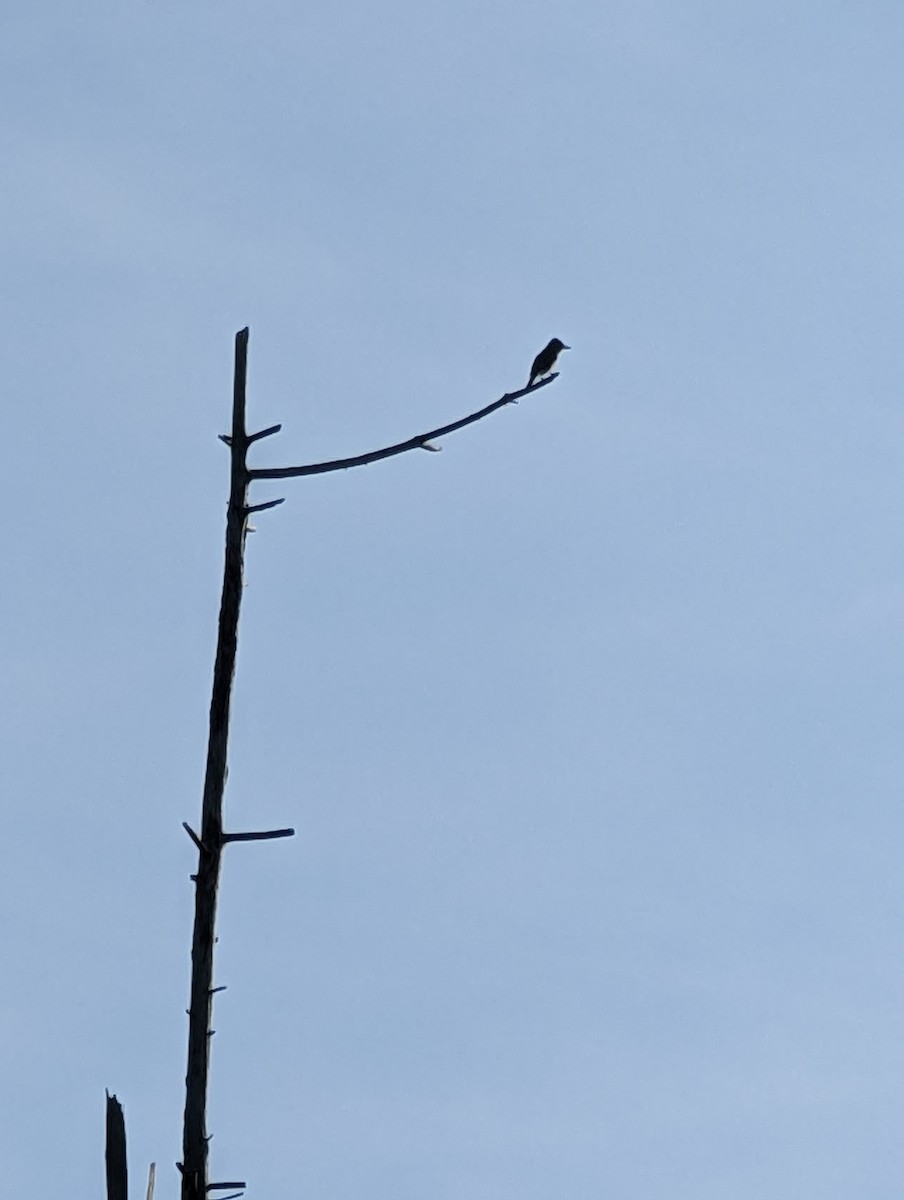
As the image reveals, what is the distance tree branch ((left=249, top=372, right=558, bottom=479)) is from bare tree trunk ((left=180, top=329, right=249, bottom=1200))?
21 centimetres

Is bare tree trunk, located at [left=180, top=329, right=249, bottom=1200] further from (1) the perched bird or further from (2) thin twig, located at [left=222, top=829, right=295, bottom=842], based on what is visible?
(1) the perched bird

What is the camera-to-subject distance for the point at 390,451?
14.1m

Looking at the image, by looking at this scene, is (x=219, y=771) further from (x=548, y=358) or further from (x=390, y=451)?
(x=548, y=358)

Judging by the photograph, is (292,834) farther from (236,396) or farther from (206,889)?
(236,396)

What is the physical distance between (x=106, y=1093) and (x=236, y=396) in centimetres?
480

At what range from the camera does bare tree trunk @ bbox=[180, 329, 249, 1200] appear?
13.3m

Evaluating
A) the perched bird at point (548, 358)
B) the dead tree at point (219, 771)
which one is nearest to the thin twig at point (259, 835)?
the dead tree at point (219, 771)

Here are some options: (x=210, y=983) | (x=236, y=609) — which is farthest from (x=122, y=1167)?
(x=236, y=609)

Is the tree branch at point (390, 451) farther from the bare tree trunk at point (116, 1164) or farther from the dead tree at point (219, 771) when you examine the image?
the bare tree trunk at point (116, 1164)

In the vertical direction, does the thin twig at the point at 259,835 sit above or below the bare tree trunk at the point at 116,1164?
above

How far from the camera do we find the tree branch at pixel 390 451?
13.8 metres

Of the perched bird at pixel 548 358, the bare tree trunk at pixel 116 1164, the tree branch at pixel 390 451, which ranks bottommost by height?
the bare tree trunk at pixel 116 1164

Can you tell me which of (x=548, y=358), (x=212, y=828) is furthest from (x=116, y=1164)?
(x=548, y=358)

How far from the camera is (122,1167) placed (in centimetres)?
1395
